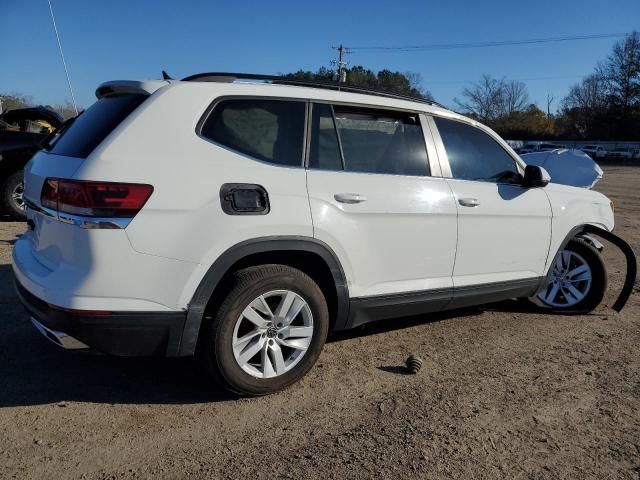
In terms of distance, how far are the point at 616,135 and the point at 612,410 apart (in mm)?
85607

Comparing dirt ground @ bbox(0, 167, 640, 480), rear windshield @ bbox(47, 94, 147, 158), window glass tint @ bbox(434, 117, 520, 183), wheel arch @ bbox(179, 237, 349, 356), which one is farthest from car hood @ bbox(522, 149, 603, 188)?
rear windshield @ bbox(47, 94, 147, 158)

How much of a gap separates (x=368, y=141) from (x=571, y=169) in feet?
18.5

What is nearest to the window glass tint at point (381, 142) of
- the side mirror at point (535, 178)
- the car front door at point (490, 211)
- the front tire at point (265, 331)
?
the car front door at point (490, 211)

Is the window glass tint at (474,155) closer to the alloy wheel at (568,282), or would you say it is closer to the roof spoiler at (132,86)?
the alloy wheel at (568,282)

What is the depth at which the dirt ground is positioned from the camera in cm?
263

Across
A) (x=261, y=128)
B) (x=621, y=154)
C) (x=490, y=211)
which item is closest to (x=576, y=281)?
(x=490, y=211)

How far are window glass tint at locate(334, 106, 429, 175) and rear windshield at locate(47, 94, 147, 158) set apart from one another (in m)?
1.34

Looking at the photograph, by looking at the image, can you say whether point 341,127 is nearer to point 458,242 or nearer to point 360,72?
point 458,242

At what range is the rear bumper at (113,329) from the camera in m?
2.68

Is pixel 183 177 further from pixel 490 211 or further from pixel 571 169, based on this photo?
pixel 571 169

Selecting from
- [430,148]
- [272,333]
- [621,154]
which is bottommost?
[621,154]

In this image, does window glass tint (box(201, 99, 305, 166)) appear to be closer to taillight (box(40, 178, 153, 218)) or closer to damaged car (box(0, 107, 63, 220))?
taillight (box(40, 178, 153, 218))

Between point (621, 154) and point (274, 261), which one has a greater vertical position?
point (274, 261)

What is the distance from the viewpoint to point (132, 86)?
3.08 m
